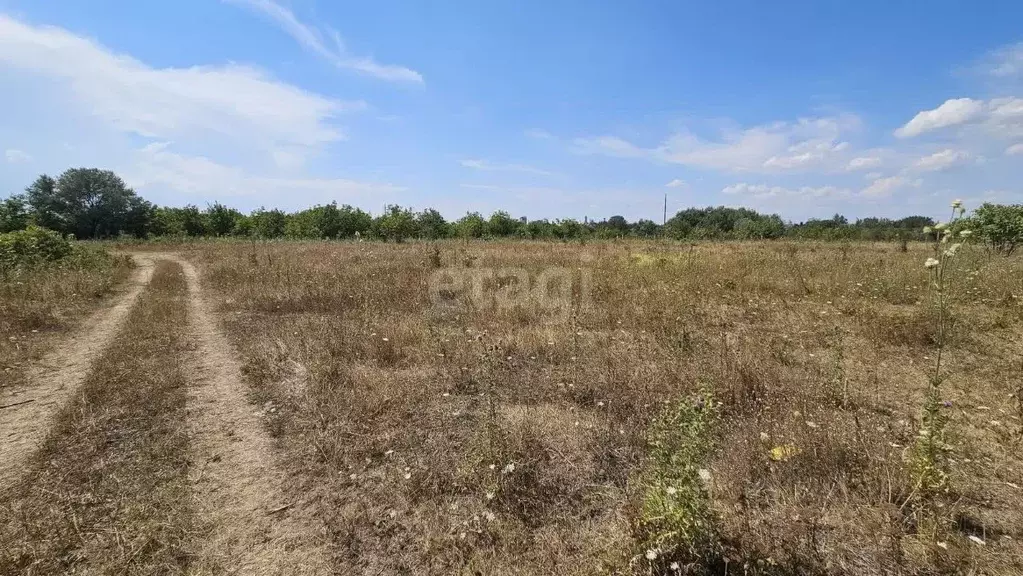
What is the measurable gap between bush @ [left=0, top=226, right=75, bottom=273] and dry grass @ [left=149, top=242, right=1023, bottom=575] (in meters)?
8.36

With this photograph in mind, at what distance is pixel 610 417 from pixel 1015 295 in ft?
24.2

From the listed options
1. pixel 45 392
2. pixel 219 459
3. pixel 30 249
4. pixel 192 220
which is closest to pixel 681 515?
pixel 219 459

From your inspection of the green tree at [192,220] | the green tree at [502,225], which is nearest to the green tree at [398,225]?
the green tree at [502,225]

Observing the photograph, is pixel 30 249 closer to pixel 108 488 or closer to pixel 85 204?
pixel 108 488

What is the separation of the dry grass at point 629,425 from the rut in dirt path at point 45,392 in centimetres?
159

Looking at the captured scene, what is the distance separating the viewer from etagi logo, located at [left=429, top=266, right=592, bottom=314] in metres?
7.72

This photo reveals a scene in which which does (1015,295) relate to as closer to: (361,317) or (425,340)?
(425,340)

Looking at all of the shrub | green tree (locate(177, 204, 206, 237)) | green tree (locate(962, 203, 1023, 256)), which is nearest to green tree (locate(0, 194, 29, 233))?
green tree (locate(177, 204, 206, 237))

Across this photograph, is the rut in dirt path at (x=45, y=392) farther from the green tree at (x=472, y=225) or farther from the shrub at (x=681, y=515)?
the green tree at (x=472, y=225)

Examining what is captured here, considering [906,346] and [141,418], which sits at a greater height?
[906,346]

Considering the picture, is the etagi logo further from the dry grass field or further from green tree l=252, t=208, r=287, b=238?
green tree l=252, t=208, r=287, b=238

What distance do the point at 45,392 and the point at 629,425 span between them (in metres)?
5.91

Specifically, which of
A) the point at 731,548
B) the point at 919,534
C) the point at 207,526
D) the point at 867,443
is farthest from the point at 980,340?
the point at 207,526

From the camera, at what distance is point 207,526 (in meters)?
2.55
